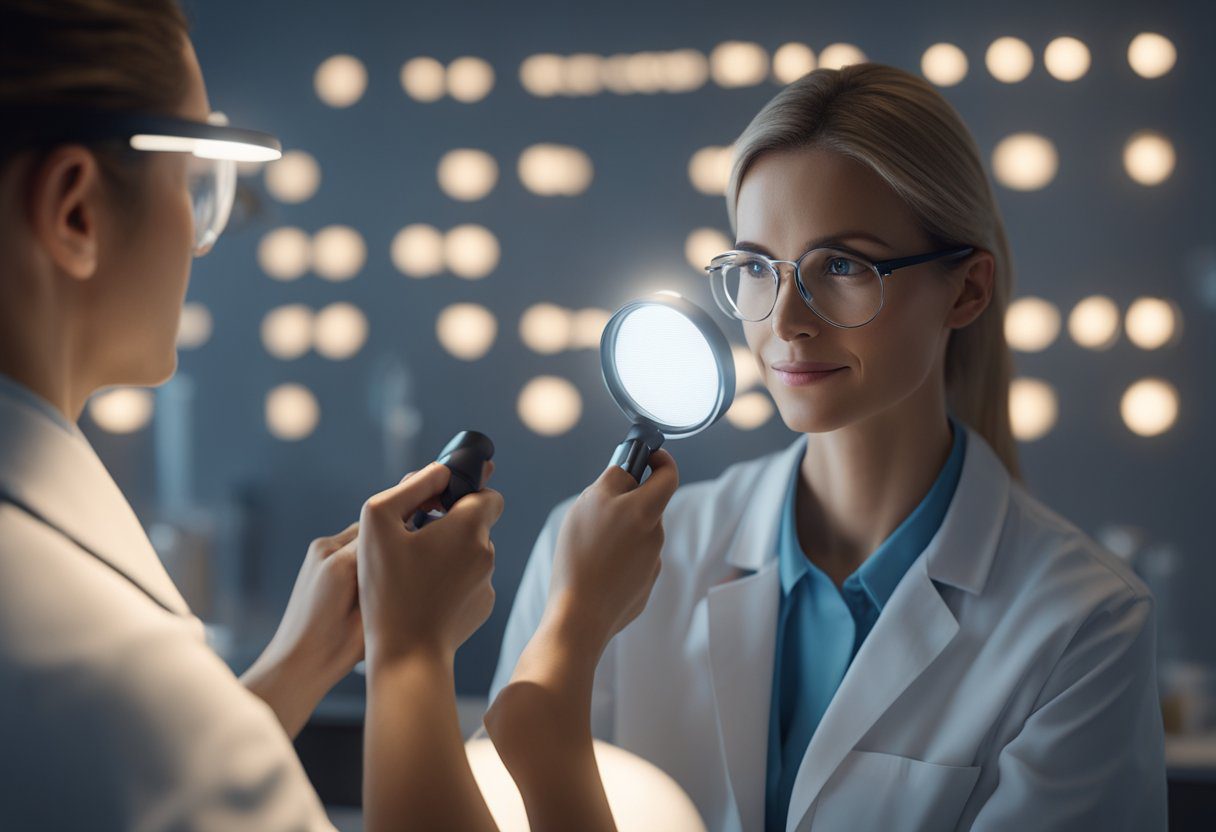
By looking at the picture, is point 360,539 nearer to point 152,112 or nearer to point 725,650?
point 152,112

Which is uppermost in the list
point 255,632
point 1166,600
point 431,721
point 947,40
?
point 947,40

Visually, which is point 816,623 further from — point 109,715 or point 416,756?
point 109,715

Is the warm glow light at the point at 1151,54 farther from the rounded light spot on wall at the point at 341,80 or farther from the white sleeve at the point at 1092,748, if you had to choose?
the rounded light spot on wall at the point at 341,80

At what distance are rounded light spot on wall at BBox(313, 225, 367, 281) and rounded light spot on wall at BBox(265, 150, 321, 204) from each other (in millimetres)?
96

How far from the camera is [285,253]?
2191 millimetres

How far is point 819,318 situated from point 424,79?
136 centimetres

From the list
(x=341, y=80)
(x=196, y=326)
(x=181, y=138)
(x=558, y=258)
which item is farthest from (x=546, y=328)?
(x=181, y=138)

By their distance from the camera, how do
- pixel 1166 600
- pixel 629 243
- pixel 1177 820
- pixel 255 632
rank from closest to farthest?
pixel 1177 820 < pixel 1166 600 < pixel 629 243 < pixel 255 632

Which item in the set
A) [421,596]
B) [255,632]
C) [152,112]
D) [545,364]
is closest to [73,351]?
[152,112]

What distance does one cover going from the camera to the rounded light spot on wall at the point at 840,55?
1921 millimetres

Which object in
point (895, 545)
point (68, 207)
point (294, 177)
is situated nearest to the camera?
point (68, 207)

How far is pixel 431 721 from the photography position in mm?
663

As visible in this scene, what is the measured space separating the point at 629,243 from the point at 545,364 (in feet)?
1.02

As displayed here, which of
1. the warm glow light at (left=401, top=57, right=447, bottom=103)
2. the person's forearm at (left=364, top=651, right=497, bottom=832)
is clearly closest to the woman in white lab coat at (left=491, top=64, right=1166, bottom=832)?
the person's forearm at (left=364, top=651, right=497, bottom=832)
